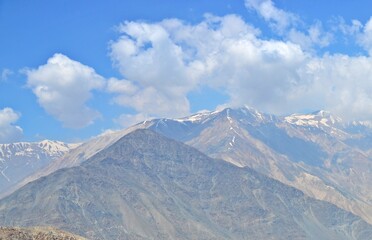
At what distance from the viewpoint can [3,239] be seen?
193750 mm

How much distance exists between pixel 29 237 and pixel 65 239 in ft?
37.9

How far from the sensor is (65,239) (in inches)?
7859

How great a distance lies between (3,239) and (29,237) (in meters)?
8.91

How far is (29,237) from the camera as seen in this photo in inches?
7864

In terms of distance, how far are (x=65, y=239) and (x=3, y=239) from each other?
19.1m
